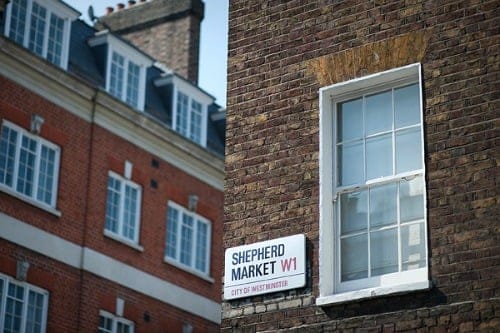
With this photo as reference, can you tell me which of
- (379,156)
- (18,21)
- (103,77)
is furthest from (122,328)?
(379,156)

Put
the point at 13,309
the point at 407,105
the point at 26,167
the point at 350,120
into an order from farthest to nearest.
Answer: the point at 26,167, the point at 13,309, the point at 350,120, the point at 407,105

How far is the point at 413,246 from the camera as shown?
1162 cm

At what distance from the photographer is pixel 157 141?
3372 cm

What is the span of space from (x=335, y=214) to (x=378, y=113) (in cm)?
107

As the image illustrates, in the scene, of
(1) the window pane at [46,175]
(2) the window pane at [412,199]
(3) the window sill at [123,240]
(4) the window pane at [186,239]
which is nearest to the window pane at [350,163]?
(2) the window pane at [412,199]

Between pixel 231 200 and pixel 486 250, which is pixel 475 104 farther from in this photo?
pixel 231 200

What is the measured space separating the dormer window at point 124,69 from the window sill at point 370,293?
70.6 feet

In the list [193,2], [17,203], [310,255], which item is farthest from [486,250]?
[193,2]

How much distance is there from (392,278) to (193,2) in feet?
85.9

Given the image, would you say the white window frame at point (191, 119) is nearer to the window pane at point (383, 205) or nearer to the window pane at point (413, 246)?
the window pane at point (383, 205)

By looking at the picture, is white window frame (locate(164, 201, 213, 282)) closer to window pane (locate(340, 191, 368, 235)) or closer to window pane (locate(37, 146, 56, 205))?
window pane (locate(37, 146, 56, 205))

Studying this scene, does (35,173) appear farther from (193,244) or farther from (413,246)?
(413,246)

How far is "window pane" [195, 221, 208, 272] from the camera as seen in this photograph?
3438cm

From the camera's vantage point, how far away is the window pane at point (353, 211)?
1212 cm
